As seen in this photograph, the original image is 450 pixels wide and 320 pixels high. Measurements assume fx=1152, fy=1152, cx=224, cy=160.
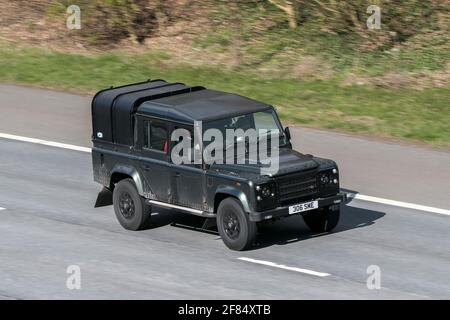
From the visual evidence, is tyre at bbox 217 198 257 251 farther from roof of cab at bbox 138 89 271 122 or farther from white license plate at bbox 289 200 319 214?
roof of cab at bbox 138 89 271 122

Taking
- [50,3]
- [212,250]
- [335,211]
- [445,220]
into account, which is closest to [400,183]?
[445,220]

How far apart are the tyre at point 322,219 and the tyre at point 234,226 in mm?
1300

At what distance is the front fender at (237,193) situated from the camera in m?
15.6

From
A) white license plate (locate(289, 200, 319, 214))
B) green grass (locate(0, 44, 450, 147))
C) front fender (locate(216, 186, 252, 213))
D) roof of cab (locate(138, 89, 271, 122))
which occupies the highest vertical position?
roof of cab (locate(138, 89, 271, 122))

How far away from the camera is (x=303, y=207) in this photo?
1598cm

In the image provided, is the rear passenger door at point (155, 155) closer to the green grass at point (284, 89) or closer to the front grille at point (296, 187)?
the front grille at point (296, 187)

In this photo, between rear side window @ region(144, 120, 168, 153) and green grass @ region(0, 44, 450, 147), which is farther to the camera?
green grass @ region(0, 44, 450, 147)

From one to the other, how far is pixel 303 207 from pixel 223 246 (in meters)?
1.32

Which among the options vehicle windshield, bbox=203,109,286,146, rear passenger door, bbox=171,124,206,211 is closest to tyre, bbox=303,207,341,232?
vehicle windshield, bbox=203,109,286,146

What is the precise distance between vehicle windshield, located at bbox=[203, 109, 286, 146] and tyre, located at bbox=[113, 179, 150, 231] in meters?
1.55

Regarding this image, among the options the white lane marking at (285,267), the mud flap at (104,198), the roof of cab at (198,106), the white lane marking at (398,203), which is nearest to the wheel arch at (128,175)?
the mud flap at (104,198)

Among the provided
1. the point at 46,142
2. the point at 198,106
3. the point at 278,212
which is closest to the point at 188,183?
the point at 198,106

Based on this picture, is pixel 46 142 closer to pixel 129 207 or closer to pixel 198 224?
pixel 129 207

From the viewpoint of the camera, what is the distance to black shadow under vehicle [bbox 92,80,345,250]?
51.8ft
